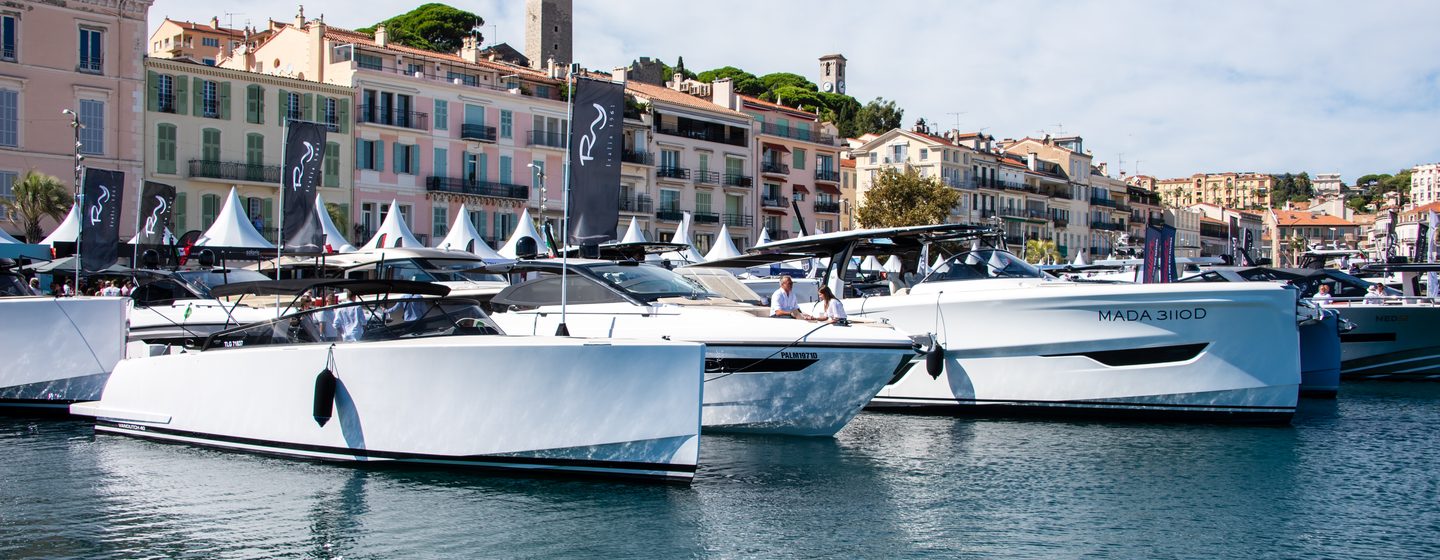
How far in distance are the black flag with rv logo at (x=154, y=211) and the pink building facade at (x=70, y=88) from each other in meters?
19.8

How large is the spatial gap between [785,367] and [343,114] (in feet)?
135

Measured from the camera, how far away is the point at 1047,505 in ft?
43.1

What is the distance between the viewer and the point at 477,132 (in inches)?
2291

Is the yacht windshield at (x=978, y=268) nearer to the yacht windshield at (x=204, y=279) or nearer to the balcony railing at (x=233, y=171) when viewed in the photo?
the yacht windshield at (x=204, y=279)

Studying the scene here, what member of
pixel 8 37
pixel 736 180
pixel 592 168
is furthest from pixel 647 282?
pixel 736 180

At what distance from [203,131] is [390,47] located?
11.2 meters

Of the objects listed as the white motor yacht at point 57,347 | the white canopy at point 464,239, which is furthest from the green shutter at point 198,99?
the white motor yacht at point 57,347

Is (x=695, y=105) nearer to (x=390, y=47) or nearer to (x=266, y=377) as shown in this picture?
(x=390, y=47)

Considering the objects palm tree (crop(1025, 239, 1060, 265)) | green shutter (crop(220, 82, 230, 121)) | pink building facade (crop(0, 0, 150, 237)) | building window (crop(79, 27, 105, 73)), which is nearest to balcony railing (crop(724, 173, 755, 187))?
palm tree (crop(1025, 239, 1060, 265))

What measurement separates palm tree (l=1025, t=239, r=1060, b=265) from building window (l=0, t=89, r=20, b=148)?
68.0m

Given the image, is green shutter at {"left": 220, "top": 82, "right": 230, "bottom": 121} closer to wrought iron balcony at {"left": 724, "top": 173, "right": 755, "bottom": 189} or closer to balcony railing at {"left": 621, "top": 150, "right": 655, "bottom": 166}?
balcony railing at {"left": 621, "top": 150, "right": 655, "bottom": 166}

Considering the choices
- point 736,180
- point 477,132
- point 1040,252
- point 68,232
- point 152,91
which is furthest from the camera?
point 1040,252

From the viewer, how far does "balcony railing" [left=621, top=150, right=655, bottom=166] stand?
6512cm

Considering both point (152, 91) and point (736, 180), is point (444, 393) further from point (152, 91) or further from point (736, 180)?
point (736, 180)
